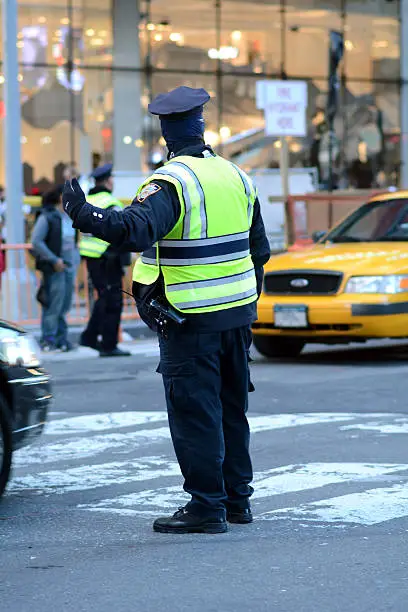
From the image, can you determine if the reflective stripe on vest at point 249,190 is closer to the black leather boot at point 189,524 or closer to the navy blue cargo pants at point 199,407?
the navy blue cargo pants at point 199,407

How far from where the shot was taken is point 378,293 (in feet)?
42.4

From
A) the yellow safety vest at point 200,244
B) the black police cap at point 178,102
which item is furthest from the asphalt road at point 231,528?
the black police cap at point 178,102

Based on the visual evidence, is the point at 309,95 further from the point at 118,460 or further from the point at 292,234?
the point at 118,460

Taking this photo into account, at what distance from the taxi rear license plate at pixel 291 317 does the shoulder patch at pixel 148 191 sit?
698 cm

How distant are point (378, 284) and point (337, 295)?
37 centimetres

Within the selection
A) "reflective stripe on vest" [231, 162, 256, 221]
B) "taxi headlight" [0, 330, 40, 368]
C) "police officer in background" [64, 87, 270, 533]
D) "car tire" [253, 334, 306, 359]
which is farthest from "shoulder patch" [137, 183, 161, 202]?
"car tire" [253, 334, 306, 359]

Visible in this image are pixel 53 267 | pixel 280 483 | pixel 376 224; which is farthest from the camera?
pixel 53 267

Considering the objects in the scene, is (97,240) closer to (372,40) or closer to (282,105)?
(282,105)

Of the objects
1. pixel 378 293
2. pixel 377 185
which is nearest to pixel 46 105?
pixel 377 185

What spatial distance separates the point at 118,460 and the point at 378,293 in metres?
5.07

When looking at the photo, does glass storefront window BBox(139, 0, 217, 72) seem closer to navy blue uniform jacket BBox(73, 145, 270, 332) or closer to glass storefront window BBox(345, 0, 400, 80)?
glass storefront window BBox(345, 0, 400, 80)

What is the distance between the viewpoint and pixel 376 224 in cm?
1423

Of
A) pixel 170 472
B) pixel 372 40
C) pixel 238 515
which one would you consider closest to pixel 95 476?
pixel 170 472

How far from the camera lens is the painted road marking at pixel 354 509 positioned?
652 cm
